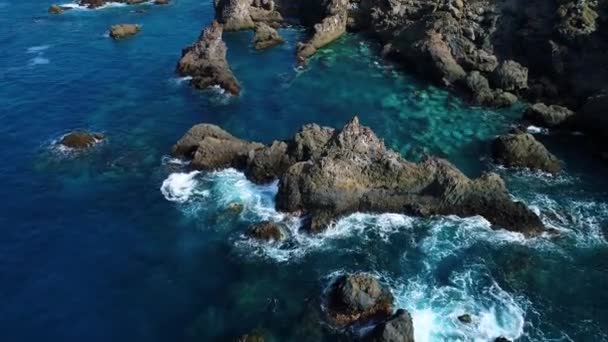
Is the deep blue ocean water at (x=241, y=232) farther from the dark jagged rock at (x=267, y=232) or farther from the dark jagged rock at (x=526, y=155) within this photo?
the dark jagged rock at (x=526, y=155)

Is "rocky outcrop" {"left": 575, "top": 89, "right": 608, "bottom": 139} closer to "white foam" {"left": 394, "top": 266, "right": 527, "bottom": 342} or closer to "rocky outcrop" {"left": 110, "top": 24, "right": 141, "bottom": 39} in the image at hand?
"white foam" {"left": 394, "top": 266, "right": 527, "bottom": 342}

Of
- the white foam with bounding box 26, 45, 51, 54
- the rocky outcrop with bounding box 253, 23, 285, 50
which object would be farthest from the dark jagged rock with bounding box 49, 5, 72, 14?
the rocky outcrop with bounding box 253, 23, 285, 50

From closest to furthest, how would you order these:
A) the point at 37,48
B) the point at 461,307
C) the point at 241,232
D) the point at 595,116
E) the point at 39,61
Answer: the point at 461,307, the point at 241,232, the point at 595,116, the point at 39,61, the point at 37,48

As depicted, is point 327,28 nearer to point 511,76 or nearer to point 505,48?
point 505,48

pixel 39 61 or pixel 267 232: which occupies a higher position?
pixel 267 232

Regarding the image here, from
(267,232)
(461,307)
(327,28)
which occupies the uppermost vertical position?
(327,28)

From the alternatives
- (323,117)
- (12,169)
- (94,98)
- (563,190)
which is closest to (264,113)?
(323,117)

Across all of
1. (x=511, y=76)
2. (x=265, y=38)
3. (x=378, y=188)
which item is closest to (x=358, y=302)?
(x=378, y=188)
